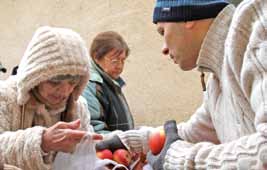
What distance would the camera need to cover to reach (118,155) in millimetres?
1596

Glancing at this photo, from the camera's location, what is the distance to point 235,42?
947 millimetres

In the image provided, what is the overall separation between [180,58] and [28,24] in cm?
304

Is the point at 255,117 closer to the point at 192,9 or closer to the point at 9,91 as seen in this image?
the point at 192,9

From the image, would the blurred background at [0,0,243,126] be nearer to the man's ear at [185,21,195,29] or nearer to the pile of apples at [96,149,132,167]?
the pile of apples at [96,149,132,167]

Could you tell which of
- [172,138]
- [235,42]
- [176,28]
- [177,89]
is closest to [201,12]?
[176,28]

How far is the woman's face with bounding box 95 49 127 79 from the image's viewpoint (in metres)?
2.57

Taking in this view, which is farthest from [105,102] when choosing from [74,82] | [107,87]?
[74,82]

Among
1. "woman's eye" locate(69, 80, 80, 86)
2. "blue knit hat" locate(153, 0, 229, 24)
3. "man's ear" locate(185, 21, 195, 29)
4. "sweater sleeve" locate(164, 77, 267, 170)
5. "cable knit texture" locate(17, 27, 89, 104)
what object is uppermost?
"blue knit hat" locate(153, 0, 229, 24)

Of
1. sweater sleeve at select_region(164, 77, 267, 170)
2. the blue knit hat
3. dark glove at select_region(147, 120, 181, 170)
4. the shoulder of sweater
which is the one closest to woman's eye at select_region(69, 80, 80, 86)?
the shoulder of sweater

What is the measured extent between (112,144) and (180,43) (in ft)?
2.00

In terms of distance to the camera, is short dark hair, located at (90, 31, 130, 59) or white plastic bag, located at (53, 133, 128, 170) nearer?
white plastic bag, located at (53, 133, 128, 170)

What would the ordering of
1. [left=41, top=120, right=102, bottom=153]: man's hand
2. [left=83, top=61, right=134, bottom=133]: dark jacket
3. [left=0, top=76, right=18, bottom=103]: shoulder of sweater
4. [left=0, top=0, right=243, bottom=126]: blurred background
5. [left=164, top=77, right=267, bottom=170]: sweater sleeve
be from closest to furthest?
1. [left=164, top=77, right=267, bottom=170]: sweater sleeve
2. [left=41, top=120, right=102, bottom=153]: man's hand
3. [left=0, top=76, right=18, bottom=103]: shoulder of sweater
4. [left=83, top=61, right=134, bottom=133]: dark jacket
5. [left=0, top=0, right=243, bottom=126]: blurred background

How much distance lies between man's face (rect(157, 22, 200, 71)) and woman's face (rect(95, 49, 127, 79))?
1.40 meters

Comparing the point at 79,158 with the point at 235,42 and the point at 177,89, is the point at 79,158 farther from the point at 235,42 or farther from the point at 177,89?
the point at 177,89
